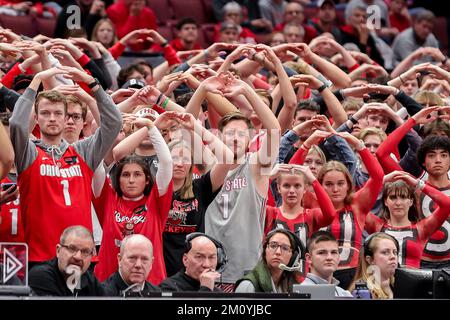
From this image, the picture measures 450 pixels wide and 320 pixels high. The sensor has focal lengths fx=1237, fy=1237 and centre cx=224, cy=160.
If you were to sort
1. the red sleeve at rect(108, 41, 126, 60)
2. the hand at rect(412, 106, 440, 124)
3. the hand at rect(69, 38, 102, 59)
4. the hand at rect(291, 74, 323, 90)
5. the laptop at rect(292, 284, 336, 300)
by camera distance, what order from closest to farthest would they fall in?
the laptop at rect(292, 284, 336, 300)
the hand at rect(412, 106, 440, 124)
the hand at rect(291, 74, 323, 90)
the hand at rect(69, 38, 102, 59)
the red sleeve at rect(108, 41, 126, 60)

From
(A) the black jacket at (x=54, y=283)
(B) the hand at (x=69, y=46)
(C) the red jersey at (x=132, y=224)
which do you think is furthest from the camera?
(B) the hand at (x=69, y=46)

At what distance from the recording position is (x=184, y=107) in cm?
848

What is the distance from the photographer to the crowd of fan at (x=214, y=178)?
664 centimetres

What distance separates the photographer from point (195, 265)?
6508 mm

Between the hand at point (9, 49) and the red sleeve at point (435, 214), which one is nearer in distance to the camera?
the hand at point (9, 49)

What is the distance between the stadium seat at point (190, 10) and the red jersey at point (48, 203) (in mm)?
6356

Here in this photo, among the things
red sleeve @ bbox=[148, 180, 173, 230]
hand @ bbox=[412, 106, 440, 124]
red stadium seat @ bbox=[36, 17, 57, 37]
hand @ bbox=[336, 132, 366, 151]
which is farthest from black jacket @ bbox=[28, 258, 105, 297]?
red stadium seat @ bbox=[36, 17, 57, 37]

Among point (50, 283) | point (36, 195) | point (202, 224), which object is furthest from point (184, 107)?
point (50, 283)

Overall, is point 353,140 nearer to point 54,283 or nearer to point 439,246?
point 439,246

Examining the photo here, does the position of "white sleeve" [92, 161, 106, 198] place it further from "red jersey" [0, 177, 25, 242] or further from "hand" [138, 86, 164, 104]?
"hand" [138, 86, 164, 104]

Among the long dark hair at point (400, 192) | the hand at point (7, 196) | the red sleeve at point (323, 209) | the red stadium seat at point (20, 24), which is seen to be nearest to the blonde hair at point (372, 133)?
the long dark hair at point (400, 192)

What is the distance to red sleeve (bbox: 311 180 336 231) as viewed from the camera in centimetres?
736

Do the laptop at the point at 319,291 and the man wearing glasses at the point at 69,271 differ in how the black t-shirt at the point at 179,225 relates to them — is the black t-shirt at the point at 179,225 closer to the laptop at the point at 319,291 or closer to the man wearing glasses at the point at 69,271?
the man wearing glasses at the point at 69,271

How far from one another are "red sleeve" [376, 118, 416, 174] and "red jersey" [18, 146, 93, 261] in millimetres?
2273
